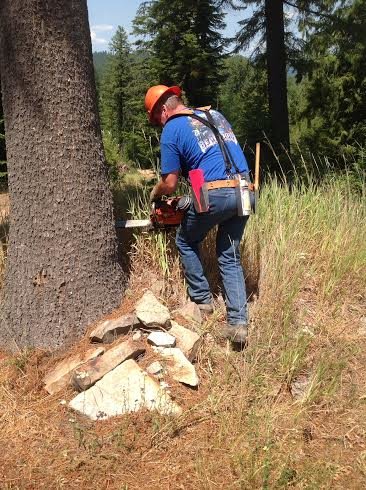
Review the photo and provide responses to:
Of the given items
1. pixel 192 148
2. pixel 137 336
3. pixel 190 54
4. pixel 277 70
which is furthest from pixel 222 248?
pixel 190 54

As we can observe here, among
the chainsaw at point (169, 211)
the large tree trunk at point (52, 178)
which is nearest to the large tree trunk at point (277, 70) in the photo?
the chainsaw at point (169, 211)

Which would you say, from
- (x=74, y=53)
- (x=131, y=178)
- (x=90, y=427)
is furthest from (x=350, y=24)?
(x=90, y=427)

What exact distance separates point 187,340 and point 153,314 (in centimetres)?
32

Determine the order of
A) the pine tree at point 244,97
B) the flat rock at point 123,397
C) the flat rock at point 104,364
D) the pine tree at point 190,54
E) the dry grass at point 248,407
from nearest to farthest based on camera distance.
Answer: the dry grass at point 248,407
the flat rock at point 123,397
the flat rock at point 104,364
the pine tree at point 244,97
the pine tree at point 190,54

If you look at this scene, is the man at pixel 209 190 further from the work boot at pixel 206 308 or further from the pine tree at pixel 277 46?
the pine tree at pixel 277 46

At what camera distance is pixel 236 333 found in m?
3.45

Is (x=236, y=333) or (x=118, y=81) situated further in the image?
(x=118, y=81)

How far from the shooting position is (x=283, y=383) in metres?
3.27

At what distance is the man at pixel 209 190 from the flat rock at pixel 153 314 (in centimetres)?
39

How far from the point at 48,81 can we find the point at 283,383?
2.67 m

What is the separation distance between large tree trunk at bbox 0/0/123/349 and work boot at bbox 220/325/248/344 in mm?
939

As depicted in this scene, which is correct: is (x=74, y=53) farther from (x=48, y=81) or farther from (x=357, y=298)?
(x=357, y=298)

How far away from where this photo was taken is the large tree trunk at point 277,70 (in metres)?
9.90

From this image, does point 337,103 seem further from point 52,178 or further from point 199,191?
point 52,178
